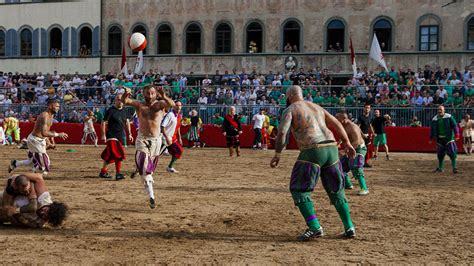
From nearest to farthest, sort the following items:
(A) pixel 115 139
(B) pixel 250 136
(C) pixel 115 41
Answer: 1. (A) pixel 115 139
2. (B) pixel 250 136
3. (C) pixel 115 41

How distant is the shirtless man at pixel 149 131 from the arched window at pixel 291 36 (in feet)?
92.6

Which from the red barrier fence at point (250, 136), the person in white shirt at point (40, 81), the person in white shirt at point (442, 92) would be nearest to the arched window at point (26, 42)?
the person in white shirt at point (40, 81)

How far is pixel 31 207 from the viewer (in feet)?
27.2

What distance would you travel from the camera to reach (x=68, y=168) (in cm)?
1725

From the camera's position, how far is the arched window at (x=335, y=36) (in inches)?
1471

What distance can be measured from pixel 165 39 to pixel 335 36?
1083 cm

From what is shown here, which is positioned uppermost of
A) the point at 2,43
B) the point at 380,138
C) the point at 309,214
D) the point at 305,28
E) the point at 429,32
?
the point at 305,28

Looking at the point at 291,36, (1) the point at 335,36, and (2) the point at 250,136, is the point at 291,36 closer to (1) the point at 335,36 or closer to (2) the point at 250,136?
(1) the point at 335,36

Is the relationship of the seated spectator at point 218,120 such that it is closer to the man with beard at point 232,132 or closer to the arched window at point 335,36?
the man with beard at point 232,132

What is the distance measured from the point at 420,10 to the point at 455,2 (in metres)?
1.88

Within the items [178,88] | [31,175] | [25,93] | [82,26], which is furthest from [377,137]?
[82,26]

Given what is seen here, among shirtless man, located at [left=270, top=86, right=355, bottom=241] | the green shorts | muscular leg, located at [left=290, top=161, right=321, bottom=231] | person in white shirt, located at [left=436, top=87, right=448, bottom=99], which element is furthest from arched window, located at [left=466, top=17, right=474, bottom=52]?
muscular leg, located at [left=290, top=161, right=321, bottom=231]

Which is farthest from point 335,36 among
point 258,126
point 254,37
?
point 258,126

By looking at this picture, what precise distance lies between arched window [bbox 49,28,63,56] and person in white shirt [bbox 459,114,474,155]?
91.5 ft
